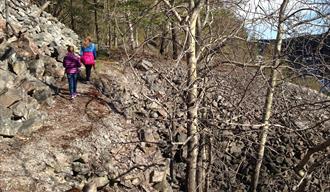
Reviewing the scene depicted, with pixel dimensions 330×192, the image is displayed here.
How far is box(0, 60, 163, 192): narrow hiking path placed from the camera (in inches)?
377

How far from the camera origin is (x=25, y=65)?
12805 millimetres

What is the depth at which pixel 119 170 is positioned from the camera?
11117mm

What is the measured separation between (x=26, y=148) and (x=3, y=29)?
5614 millimetres

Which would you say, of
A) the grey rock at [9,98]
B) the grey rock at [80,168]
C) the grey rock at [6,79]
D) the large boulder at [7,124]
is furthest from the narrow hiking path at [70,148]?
the grey rock at [6,79]

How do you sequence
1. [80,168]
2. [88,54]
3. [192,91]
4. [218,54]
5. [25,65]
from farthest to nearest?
1. [88,54]
2. [25,65]
3. [80,168]
4. [192,91]
5. [218,54]

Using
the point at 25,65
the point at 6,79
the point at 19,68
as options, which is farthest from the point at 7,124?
the point at 25,65

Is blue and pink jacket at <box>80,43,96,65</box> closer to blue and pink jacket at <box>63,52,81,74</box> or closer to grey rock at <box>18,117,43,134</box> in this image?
blue and pink jacket at <box>63,52,81,74</box>

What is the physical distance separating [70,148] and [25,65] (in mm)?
3229

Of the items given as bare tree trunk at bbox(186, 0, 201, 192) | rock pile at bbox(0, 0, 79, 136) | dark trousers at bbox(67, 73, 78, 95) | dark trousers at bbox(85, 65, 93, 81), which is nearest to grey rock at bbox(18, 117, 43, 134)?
rock pile at bbox(0, 0, 79, 136)

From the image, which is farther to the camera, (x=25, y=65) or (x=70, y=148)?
(x=25, y=65)

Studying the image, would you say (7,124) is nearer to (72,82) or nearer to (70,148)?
(70,148)

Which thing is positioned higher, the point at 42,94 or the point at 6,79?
the point at 6,79

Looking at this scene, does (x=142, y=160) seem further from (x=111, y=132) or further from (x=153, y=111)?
(x=153, y=111)

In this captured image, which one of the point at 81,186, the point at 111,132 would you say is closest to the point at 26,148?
the point at 81,186
